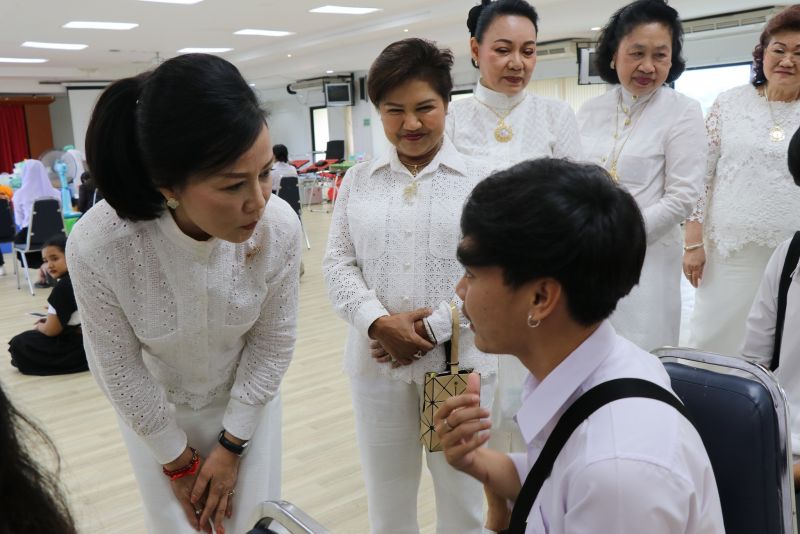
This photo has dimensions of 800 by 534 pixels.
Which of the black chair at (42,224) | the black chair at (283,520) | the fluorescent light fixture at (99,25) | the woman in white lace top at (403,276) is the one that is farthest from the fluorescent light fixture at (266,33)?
the black chair at (283,520)

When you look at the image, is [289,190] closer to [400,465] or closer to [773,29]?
[773,29]

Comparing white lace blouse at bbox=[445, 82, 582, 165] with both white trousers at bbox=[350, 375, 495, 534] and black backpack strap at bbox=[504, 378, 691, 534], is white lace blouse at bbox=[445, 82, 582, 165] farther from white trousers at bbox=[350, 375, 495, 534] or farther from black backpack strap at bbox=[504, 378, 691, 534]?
black backpack strap at bbox=[504, 378, 691, 534]

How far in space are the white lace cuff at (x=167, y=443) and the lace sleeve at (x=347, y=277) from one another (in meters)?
0.57

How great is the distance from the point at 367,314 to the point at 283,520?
27.5 inches

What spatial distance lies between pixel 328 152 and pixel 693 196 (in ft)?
58.7

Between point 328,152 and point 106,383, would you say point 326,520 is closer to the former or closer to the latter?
point 106,383

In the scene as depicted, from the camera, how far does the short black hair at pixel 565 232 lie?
98 cm

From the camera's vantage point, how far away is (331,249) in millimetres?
1996

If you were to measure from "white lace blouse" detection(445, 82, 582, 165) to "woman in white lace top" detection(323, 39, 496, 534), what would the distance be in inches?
11.1

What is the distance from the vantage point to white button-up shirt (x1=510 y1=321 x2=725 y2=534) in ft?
2.84

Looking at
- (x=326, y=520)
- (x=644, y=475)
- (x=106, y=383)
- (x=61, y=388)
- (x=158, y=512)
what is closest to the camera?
(x=644, y=475)

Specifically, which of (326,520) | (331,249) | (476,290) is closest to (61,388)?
(326,520)

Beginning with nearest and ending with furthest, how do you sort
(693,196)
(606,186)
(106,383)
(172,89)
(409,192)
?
(606,186)
(172,89)
(106,383)
(409,192)
(693,196)

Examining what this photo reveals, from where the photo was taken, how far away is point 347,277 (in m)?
1.92
